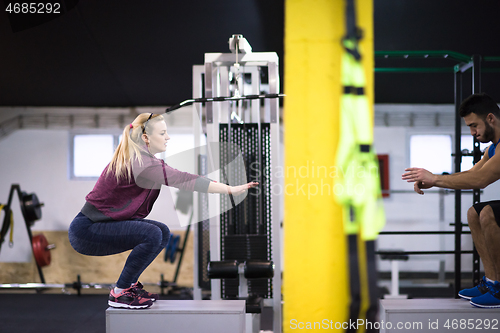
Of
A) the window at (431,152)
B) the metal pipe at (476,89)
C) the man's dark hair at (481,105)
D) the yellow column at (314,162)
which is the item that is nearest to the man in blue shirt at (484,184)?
the man's dark hair at (481,105)

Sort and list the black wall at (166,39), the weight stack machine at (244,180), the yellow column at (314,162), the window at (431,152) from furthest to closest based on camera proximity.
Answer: the window at (431,152) → the black wall at (166,39) → the weight stack machine at (244,180) → the yellow column at (314,162)

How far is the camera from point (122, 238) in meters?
2.05

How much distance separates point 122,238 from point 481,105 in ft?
6.99

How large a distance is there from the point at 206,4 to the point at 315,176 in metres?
3.05

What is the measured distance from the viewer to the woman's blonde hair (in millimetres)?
→ 2012

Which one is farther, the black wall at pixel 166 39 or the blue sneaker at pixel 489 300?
the black wall at pixel 166 39

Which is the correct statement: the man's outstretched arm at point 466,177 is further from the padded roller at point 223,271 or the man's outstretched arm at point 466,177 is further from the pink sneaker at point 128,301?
the pink sneaker at point 128,301

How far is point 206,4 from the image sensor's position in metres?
3.66

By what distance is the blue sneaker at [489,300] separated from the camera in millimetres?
2035

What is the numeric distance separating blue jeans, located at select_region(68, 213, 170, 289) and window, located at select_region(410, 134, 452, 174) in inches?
158

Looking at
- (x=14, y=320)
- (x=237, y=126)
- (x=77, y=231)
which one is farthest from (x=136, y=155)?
(x=14, y=320)

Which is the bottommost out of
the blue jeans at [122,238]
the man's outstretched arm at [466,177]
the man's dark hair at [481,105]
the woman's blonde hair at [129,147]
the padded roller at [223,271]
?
the padded roller at [223,271]

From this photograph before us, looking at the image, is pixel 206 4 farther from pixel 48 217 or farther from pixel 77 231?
pixel 48 217

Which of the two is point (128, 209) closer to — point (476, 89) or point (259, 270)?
point (259, 270)
